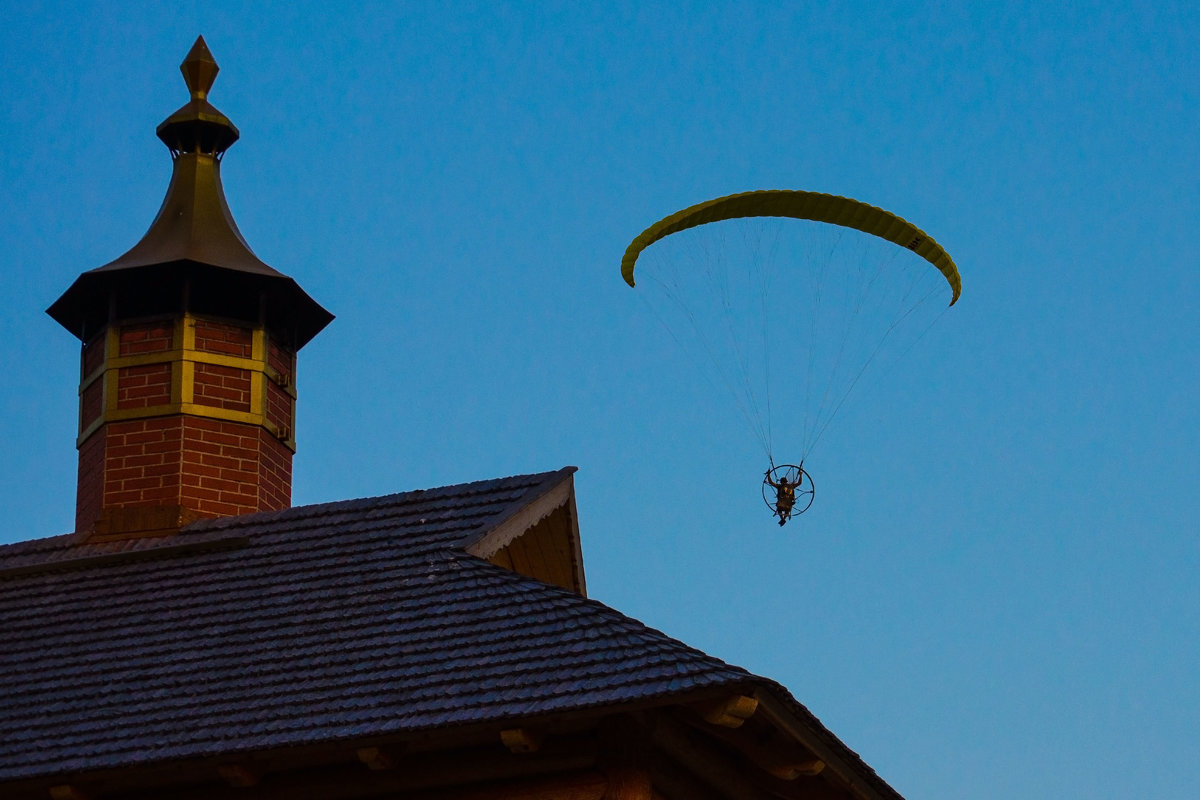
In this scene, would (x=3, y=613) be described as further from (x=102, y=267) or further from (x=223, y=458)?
(x=102, y=267)

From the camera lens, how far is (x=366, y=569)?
1067 centimetres

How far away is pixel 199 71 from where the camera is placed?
50.9 feet

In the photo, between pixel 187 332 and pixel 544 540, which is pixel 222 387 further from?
pixel 544 540

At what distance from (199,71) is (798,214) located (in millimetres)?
5734

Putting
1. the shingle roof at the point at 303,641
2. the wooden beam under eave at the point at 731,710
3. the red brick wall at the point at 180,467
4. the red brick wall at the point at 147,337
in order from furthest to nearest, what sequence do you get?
the red brick wall at the point at 147,337 < the red brick wall at the point at 180,467 < the shingle roof at the point at 303,641 < the wooden beam under eave at the point at 731,710

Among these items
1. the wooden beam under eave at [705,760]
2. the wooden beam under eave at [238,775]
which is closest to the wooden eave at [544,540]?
the wooden beam under eave at [705,760]

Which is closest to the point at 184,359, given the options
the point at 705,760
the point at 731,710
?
the point at 705,760

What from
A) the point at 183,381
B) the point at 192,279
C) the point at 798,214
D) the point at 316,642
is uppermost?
the point at 798,214

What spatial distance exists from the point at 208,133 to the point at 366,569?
629 centimetres

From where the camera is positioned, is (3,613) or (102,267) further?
(102,267)

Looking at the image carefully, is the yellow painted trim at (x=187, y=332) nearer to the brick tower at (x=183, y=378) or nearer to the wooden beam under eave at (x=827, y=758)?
the brick tower at (x=183, y=378)

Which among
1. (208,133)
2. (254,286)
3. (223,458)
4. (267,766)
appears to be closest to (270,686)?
(267,766)

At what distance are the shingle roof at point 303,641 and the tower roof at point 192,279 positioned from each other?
8.67 feet

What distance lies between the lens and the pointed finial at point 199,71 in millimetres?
15492
